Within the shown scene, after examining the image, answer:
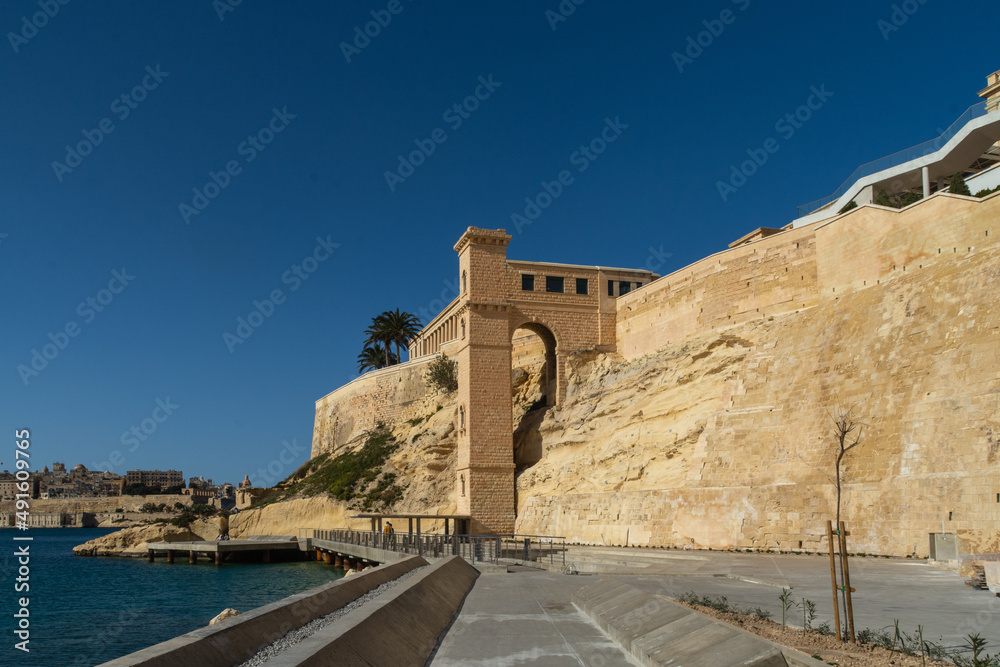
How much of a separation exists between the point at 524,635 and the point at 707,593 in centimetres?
445

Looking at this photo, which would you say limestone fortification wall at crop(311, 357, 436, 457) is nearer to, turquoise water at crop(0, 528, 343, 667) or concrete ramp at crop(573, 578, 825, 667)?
turquoise water at crop(0, 528, 343, 667)

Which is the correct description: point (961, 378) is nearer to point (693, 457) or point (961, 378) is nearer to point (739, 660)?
point (693, 457)

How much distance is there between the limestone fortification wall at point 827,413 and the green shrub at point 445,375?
65.2 ft

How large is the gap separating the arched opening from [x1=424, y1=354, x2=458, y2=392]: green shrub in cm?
792

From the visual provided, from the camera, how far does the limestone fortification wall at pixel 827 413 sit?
63.4 feet

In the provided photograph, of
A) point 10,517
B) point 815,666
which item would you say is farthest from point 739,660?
point 10,517

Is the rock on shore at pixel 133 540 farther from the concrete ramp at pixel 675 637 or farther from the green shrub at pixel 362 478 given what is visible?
the concrete ramp at pixel 675 637

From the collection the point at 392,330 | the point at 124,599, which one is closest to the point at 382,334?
the point at 392,330

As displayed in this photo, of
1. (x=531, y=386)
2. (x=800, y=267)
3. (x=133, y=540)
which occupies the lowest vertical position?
(x=133, y=540)

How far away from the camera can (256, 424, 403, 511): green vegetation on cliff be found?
5000 centimetres

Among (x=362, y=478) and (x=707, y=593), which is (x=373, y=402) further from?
(x=707, y=593)

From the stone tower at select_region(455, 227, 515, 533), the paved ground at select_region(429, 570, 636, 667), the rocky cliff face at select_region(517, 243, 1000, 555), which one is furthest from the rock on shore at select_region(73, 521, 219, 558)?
the paved ground at select_region(429, 570, 636, 667)

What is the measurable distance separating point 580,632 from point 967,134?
3294cm

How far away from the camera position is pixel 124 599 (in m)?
28.3
